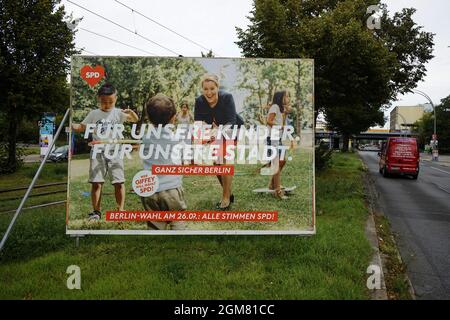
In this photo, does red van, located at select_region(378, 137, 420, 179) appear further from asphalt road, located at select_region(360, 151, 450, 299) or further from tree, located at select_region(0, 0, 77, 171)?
tree, located at select_region(0, 0, 77, 171)

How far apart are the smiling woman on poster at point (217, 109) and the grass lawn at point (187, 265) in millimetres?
944

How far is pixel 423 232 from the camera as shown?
30.1 ft

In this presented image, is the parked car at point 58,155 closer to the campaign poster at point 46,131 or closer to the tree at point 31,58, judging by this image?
the tree at point 31,58

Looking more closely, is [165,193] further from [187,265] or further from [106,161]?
[187,265]

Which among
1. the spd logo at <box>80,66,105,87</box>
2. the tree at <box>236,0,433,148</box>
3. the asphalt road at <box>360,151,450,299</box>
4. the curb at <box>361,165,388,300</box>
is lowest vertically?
the asphalt road at <box>360,151,450,299</box>

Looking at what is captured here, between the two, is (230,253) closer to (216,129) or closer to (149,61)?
(216,129)

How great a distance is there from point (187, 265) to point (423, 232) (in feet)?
20.1

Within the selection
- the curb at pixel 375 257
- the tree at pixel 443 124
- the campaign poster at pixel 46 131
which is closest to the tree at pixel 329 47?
the curb at pixel 375 257

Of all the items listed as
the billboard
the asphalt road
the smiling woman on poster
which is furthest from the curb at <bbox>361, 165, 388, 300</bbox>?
the smiling woman on poster

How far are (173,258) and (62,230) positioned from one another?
2.96m

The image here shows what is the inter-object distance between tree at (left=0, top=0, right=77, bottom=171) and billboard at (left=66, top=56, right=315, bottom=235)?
15.0 metres

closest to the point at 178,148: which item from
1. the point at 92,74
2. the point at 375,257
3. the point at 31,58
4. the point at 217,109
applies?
the point at 217,109

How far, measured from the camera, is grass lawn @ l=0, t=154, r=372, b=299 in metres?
5.06
